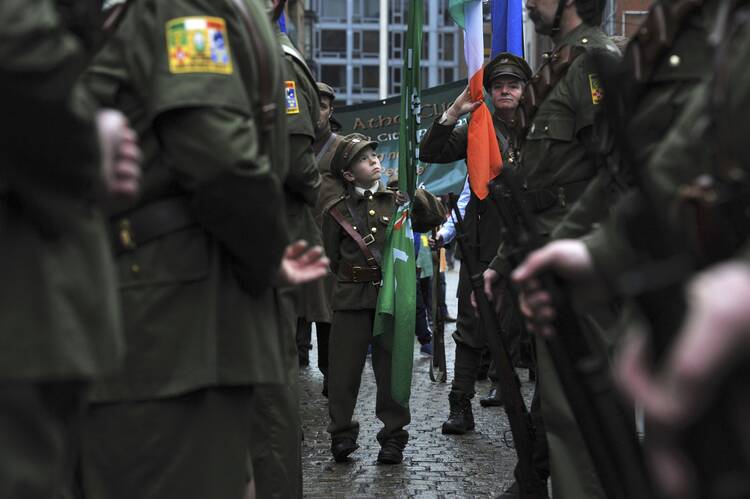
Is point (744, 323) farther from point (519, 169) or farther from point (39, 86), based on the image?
point (519, 169)

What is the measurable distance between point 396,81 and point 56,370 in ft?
357

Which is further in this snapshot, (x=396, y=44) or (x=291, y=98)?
(x=396, y=44)

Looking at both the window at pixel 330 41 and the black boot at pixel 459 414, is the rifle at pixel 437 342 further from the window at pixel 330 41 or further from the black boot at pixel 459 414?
the window at pixel 330 41

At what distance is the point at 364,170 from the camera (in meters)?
7.67

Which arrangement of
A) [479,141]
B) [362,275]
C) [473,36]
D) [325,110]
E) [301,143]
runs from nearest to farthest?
1. [301,143]
2. [479,141]
3. [473,36]
4. [362,275]
5. [325,110]

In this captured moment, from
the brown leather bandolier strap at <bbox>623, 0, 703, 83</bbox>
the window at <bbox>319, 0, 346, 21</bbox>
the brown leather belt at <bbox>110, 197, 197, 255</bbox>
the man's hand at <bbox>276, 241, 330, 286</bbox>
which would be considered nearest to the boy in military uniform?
the man's hand at <bbox>276, 241, 330, 286</bbox>

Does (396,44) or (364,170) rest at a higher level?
(396,44)

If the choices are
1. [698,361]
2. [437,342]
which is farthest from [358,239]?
[698,361]

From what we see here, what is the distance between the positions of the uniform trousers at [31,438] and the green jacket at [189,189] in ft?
2.71

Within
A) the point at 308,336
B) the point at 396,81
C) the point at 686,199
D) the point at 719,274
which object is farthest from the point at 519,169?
the point at 396,81

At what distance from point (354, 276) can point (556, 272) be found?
4791 mm

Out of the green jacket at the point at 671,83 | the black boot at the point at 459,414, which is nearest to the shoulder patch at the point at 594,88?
the green jacket at the point at 671,83

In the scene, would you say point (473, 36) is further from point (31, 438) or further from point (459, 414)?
point (31, 438)

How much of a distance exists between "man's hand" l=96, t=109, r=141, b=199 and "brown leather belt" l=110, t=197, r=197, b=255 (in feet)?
2.32
